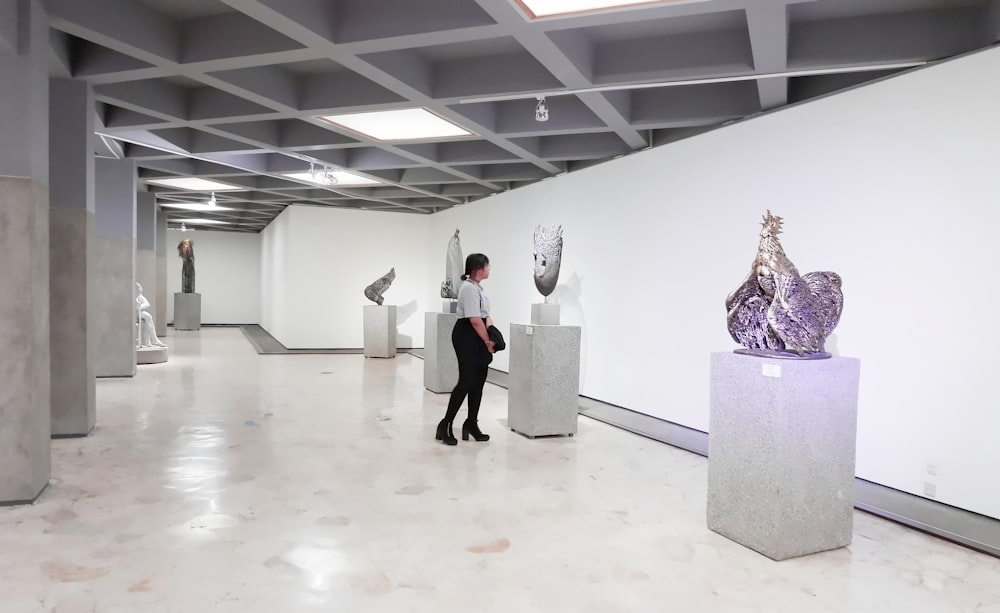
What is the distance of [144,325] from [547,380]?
25.7 feet

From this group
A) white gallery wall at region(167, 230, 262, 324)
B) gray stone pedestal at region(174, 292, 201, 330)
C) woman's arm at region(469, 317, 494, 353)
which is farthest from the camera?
white gallery wall at region(167, 230, 262, 324)

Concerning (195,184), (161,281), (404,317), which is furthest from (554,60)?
(161,281)

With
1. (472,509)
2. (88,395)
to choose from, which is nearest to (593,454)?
(472,509)

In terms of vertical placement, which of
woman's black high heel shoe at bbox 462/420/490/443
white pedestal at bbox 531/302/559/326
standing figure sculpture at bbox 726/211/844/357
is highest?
standing figure sculpture at bbox 726/211/844/357

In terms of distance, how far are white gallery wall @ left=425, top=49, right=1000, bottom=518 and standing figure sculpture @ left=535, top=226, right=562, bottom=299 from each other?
3.09 ft

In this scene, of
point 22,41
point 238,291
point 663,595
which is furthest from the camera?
point 238,291

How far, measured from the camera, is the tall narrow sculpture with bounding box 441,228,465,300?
317 inches

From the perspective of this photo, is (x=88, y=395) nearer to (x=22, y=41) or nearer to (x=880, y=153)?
(x=22, y=41)

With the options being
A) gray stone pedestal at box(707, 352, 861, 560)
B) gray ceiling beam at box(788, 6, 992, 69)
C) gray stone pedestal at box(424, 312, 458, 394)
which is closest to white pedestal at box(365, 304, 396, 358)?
gray stone pedestal at box(424, 312, 458, 394)

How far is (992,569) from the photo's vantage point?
9.25ft

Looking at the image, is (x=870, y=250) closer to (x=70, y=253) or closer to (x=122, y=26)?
(x=122, y=26)

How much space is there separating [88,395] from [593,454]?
4.04 metres

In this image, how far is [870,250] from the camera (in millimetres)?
4059

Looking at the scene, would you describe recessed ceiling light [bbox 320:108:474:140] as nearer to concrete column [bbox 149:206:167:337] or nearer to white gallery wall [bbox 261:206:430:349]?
white gallery wall [bbox 261:206:430:349]
